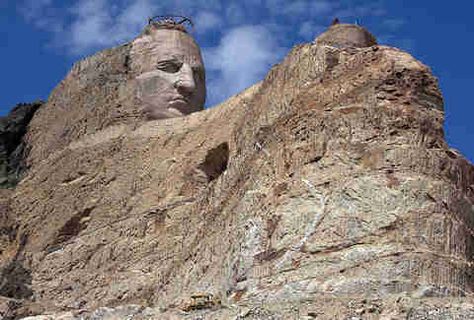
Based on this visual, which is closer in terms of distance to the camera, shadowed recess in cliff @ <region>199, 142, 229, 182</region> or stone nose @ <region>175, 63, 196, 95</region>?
shadowed recess in cliff @ <region>199, 142, 229, 182</region>

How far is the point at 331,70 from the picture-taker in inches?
582

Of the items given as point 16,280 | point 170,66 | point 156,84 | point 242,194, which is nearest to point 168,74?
point 170,66

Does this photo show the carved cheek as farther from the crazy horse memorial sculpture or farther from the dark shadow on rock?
the dark shadow on rock

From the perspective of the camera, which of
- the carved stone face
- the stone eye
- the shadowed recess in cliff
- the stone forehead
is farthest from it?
the stone forehead

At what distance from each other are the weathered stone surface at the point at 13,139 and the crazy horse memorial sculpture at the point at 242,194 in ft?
0.93

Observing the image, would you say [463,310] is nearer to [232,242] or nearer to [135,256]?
[232,242]

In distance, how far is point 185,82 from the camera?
19.3 metres

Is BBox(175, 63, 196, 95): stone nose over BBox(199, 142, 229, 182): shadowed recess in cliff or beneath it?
over

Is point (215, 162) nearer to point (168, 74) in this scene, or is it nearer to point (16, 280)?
point (168, 74)

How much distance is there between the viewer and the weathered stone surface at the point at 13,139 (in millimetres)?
21297

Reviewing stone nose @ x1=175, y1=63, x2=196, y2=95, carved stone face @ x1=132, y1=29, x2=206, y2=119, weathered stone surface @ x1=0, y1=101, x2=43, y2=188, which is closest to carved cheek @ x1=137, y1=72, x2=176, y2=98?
carved stone face @ x1=132, y1=29, x2=206, y2=119

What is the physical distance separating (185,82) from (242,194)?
16.5 ft

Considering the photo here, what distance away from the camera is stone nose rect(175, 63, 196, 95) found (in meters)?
19.3

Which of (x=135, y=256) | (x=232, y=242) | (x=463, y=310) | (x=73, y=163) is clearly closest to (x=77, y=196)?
(x=73, y=163)
